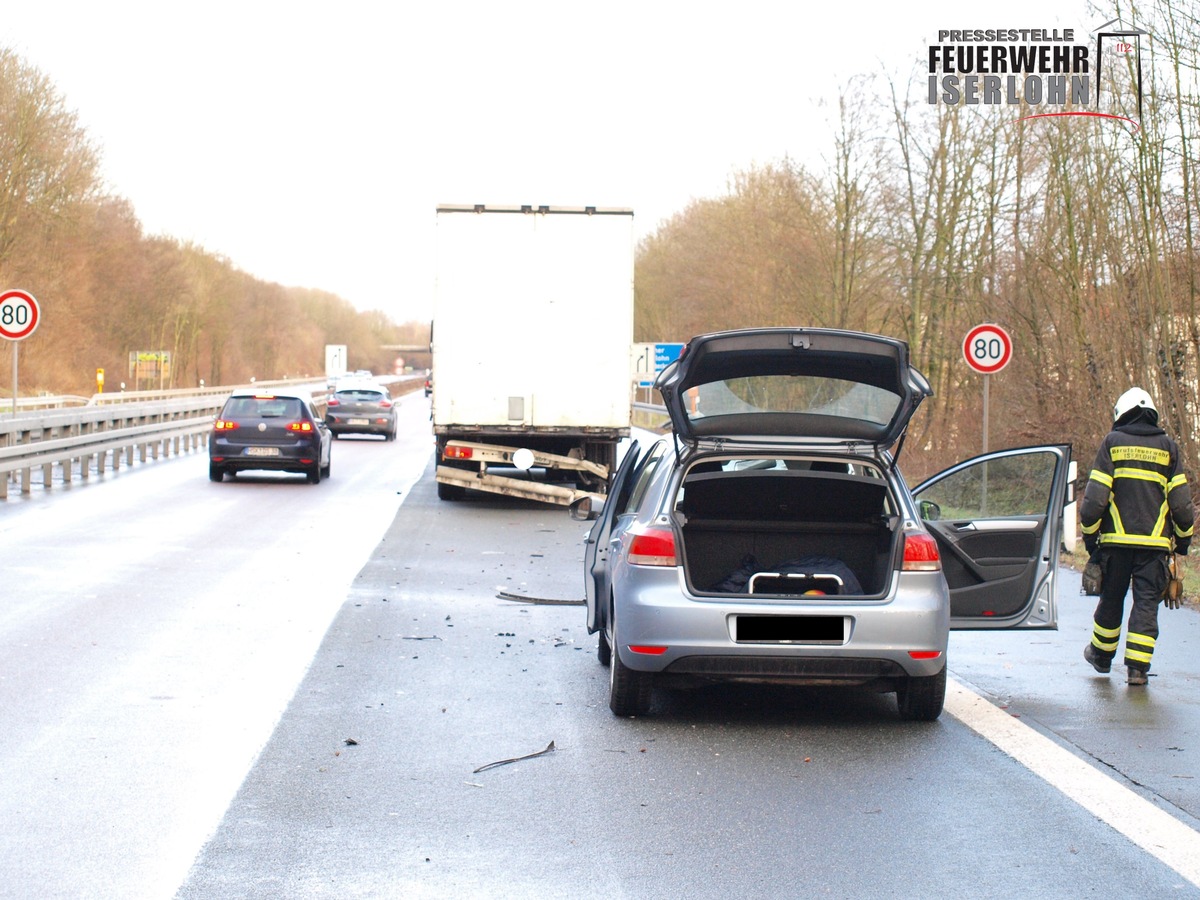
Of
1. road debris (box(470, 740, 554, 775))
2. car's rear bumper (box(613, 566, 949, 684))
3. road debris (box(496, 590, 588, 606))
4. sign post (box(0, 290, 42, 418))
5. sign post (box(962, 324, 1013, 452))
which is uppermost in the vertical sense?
sign post (box(0, 290, 42, 418))

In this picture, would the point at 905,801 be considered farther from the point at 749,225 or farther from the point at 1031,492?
the point at 749,225

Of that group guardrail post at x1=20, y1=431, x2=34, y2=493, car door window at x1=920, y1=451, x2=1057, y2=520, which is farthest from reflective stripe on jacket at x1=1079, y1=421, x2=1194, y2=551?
guardrail post at x1=20, y1=431, x2=34, y2=493

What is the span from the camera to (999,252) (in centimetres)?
2750

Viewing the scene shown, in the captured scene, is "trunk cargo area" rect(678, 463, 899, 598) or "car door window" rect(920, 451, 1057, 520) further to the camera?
"car door window" rect(920, 451, 1057, 520)

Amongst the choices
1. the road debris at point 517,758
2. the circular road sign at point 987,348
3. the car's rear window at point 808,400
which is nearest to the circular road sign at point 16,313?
the circular road sign at point 987,348

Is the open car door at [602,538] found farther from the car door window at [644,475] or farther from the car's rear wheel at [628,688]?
the car's rear wheel at [628,688]

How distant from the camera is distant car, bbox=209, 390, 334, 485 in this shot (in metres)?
24.1

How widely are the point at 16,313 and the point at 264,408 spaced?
4220 millimetres

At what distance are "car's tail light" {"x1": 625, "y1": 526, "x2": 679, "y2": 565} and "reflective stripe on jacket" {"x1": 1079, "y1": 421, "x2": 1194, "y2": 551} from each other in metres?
2.54

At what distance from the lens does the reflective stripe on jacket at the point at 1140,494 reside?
8.05 m

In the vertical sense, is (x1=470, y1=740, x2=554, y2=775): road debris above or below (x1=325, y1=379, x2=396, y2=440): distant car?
below

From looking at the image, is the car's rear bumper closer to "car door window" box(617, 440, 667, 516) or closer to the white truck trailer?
"car door window" box(617, 440, 667, 516)

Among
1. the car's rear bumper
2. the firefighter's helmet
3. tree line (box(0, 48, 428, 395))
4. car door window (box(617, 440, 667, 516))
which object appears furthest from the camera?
tree line (box(0, 48, 428, 395))

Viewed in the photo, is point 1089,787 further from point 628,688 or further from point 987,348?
point 987,348
